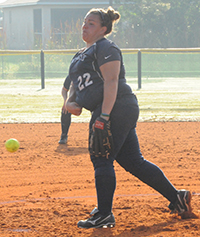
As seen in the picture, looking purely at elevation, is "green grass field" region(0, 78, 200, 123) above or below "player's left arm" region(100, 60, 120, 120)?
below

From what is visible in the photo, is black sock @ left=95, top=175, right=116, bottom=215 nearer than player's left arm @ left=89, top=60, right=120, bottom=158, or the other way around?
player's left arm @ left=89, top=60, right=120, bottom=158

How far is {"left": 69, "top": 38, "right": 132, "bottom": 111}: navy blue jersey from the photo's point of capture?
332 centimetres

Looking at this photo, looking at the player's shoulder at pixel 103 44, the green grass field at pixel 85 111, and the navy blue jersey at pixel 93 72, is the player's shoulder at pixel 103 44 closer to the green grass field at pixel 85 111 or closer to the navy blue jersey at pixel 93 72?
the navy blue jersey at pixel 93 72

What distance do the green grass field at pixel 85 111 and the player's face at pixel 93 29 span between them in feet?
24.4

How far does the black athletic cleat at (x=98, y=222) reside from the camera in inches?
136

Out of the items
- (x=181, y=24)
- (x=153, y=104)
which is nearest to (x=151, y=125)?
(x=153, y=104)

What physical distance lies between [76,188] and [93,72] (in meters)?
1.97

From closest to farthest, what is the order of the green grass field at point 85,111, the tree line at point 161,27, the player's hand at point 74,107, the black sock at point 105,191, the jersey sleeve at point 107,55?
the jersey sleeve at point 107,55, the black sock at point 105,191, the player's hand at point 74,107, the green grass field at point 85,111, the tree line at point 161,27

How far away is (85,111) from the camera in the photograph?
13.2m

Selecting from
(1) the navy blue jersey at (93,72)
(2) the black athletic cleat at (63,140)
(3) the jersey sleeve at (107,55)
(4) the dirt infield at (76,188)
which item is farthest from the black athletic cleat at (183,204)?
(2) the black athletic cleat at (63,140)

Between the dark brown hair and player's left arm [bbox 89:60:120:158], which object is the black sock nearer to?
player's left arm [bbox 89:60:120:158]

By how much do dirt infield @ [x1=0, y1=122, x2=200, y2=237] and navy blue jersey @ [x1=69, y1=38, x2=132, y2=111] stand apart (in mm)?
1139

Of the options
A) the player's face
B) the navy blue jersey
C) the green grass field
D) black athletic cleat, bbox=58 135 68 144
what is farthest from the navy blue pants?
the green grass field

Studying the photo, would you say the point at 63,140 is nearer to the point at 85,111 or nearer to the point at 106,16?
the point at 106,16
